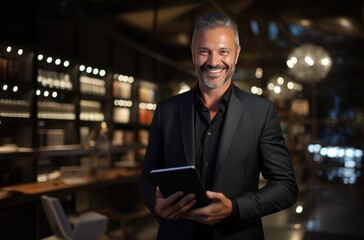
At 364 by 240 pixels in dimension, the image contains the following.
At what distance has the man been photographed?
1.50m

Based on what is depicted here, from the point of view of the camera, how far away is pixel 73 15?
21.7 feet

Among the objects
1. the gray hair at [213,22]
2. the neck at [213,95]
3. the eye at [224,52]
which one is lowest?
the neck at [213,95]

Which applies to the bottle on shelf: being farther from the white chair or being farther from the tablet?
the tablet

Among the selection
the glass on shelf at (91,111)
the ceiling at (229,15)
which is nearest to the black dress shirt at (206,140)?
the ceiling at (229,15)

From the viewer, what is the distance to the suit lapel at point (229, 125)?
149 cm

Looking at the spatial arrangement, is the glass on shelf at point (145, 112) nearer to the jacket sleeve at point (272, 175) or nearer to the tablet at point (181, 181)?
the jacket sleeve at point (272, 175)

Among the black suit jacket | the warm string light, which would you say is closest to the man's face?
the black suit jacket

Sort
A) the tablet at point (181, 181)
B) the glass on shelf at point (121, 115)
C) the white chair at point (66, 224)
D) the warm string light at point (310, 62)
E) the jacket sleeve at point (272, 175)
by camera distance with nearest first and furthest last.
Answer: the tablet at point (181, 181)
the jacket sleeve at point (272, 175)
the white chair at point (66, 224)
the warm string light at point (310, 62)
the glass on shelf at point (121, 115)

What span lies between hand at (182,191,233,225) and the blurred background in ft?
5.86

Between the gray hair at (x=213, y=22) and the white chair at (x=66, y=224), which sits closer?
the gray hair at (x=213, y=22)

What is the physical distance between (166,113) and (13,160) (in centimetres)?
385

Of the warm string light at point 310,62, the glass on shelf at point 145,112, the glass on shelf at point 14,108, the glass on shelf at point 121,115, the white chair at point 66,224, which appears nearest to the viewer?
the white chair at point 66,224

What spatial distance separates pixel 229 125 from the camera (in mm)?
1526

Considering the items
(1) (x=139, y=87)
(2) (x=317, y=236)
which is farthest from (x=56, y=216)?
(1) (x=139, y=87)
